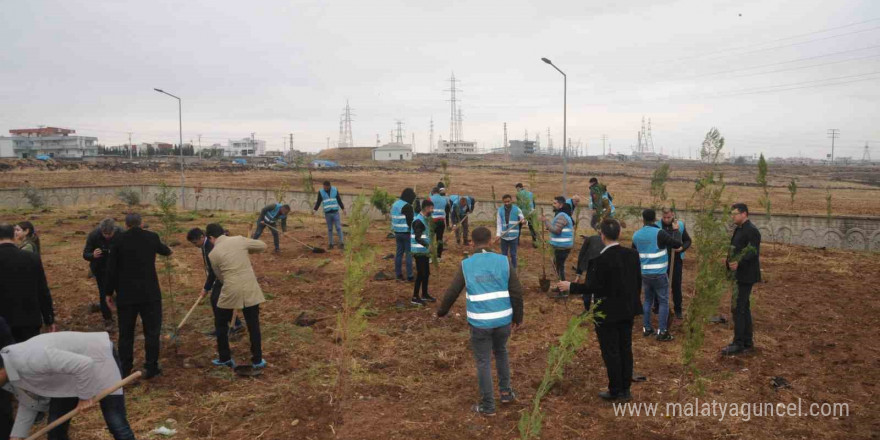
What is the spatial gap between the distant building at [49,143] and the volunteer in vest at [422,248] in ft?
395

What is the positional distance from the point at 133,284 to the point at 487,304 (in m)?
4.03

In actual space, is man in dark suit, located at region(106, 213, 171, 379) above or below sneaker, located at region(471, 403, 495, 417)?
above

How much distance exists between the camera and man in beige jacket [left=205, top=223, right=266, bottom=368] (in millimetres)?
6492

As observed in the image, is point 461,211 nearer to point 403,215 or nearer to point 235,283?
point 403,215

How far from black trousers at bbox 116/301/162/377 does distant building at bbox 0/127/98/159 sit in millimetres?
121594

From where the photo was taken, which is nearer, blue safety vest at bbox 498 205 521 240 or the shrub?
blue safety vest at bbox 498 205 521 240

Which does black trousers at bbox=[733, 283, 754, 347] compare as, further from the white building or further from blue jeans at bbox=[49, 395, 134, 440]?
the white building

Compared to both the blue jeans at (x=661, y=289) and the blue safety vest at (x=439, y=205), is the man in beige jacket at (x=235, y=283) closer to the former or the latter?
the blue jeans at (x=661, y=289)

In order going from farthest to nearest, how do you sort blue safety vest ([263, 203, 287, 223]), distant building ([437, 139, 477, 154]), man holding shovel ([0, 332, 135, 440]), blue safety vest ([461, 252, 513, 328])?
distant building ([437, 139, 477, 154]) → blue safety vest ([263, 203, 287, 223]) → blue safety vest ([461, 252, 513, 328]) → man holding shovel ([0, 332, 135, 440])

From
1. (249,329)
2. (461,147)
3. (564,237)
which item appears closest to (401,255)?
(564,237)

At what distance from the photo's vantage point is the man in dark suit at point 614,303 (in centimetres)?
578

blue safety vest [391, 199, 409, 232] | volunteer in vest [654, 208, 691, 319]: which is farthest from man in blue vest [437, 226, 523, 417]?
blue safety vest [391, 199, 409, 232]

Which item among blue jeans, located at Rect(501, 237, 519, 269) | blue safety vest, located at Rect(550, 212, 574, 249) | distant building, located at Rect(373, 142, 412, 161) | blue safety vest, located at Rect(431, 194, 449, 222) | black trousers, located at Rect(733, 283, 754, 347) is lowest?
black trousers, located at Rect(733, 283, 754, 347)

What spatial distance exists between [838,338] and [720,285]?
3.83 m
